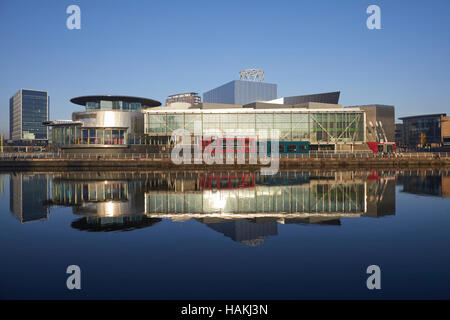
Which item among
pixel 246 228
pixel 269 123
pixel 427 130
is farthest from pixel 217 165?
pixel 427 130

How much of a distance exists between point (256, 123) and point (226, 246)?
64.8 meters

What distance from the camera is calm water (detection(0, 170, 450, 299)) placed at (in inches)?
354

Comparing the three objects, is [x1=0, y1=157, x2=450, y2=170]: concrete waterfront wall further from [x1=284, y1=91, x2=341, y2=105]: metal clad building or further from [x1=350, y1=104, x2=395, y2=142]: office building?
[x1=284, y1=91, x2=341, y2=105]: metal clad building

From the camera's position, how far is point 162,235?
15055 millimetres

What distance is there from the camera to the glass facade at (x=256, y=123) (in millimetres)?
75688

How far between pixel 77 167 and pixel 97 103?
19405 mm

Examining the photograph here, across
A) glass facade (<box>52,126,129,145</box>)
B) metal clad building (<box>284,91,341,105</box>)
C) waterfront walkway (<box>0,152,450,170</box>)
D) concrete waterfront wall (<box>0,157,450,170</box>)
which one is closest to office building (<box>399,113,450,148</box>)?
metal clad building (<box>284,91,341,105</box>)

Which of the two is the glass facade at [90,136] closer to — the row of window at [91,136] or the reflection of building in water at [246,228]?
the row of window at [91,136]

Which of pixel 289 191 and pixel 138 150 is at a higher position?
pixel 138 150

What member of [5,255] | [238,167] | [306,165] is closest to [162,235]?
[5,255]

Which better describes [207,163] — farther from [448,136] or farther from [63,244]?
[448,136]

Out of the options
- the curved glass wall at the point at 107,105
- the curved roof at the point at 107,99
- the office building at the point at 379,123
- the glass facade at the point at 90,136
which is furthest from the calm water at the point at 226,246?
the office building at the point at 379,123

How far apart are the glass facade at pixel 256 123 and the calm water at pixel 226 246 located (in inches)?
2012

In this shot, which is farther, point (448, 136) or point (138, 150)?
point (448, 136)
